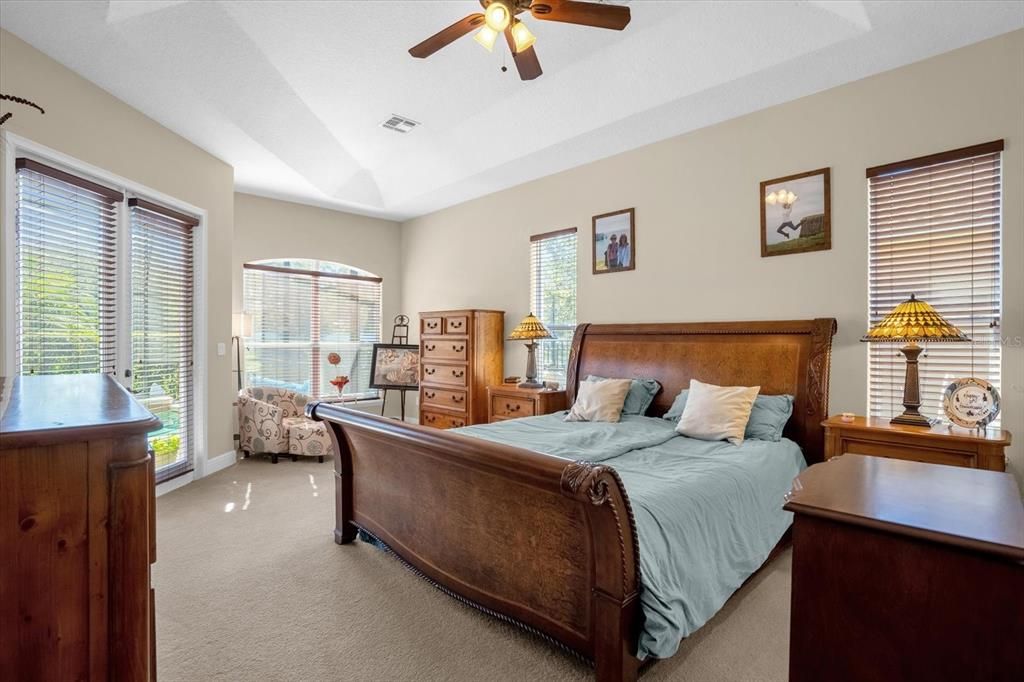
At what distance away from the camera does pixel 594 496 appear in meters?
1.61

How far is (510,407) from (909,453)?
306cm

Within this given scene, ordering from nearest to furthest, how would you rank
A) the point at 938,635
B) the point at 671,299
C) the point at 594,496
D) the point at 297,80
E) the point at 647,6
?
the point at 938,635
the point at 594,496
the point at 647,6
the point at 297,80
the point at 671,299

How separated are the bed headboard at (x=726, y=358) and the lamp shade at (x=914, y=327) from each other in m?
0.59

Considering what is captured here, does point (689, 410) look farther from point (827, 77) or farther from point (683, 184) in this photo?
point (827, 77)

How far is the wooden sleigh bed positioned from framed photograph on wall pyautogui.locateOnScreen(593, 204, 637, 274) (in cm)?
94

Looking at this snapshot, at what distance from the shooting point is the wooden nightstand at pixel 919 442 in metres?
2.51

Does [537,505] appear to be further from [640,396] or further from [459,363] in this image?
[459,363]

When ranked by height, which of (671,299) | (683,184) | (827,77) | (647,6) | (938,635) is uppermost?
(647,6)

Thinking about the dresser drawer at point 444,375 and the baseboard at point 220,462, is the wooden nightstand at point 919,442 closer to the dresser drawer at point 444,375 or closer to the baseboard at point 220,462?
the dresser drawer at point 444,375

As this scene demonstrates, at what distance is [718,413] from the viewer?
325cm

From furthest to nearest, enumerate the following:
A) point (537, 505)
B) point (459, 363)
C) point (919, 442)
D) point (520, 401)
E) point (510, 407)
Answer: point (459, 363) → point (510, 407) → point (520, 401) → point (919, 442) → point (537, 505)

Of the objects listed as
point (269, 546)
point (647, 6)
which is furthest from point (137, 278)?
point (647, 6)

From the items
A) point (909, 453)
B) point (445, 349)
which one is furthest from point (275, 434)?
point (909, 453)

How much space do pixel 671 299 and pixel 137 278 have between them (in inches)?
167
